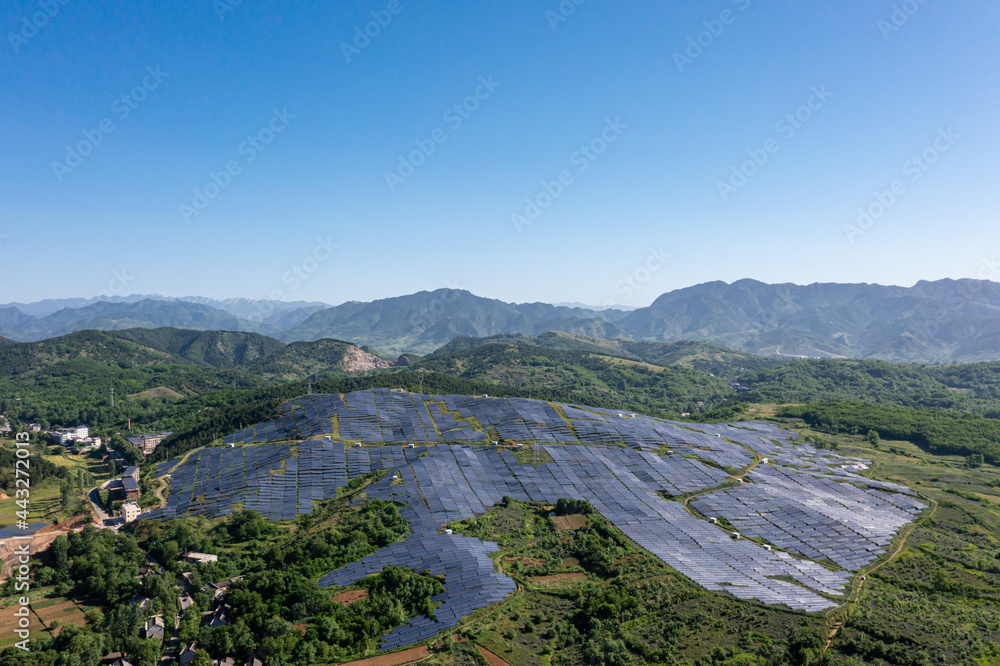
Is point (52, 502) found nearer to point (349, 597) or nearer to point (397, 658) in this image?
point (349, 597)

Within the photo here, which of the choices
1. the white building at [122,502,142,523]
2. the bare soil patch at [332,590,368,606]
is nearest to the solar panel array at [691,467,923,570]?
the bare soil patch at [332,590,368,606]

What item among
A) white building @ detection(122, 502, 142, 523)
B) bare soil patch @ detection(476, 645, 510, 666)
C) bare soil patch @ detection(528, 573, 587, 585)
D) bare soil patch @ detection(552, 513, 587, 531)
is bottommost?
white building @ detection(122, 502, 142, 523)

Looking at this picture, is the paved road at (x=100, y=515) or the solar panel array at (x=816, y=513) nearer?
the solar panel array at (x=816, y=513)

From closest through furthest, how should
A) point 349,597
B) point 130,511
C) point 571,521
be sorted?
point 349,597 < point 571,521 < point 130,511

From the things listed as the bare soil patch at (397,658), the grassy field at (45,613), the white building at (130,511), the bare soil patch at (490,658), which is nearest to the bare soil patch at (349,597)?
the bare soil patch at (397,658)

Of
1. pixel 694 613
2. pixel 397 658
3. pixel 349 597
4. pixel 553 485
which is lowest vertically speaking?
pixel 397 658

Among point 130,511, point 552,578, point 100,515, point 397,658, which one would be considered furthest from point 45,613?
point 552,578

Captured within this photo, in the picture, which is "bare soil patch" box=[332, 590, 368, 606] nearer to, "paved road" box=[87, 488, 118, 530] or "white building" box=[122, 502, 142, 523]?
"paved road" box=[87, 488, 118, 530]

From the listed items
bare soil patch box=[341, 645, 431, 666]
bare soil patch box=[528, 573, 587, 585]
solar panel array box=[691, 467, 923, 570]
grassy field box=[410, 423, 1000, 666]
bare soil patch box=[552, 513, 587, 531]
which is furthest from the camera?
bare soil patch box=[552, 513, 587, 531]

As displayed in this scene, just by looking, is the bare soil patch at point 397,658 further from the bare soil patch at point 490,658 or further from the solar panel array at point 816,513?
the solar panel array at point 816,513
